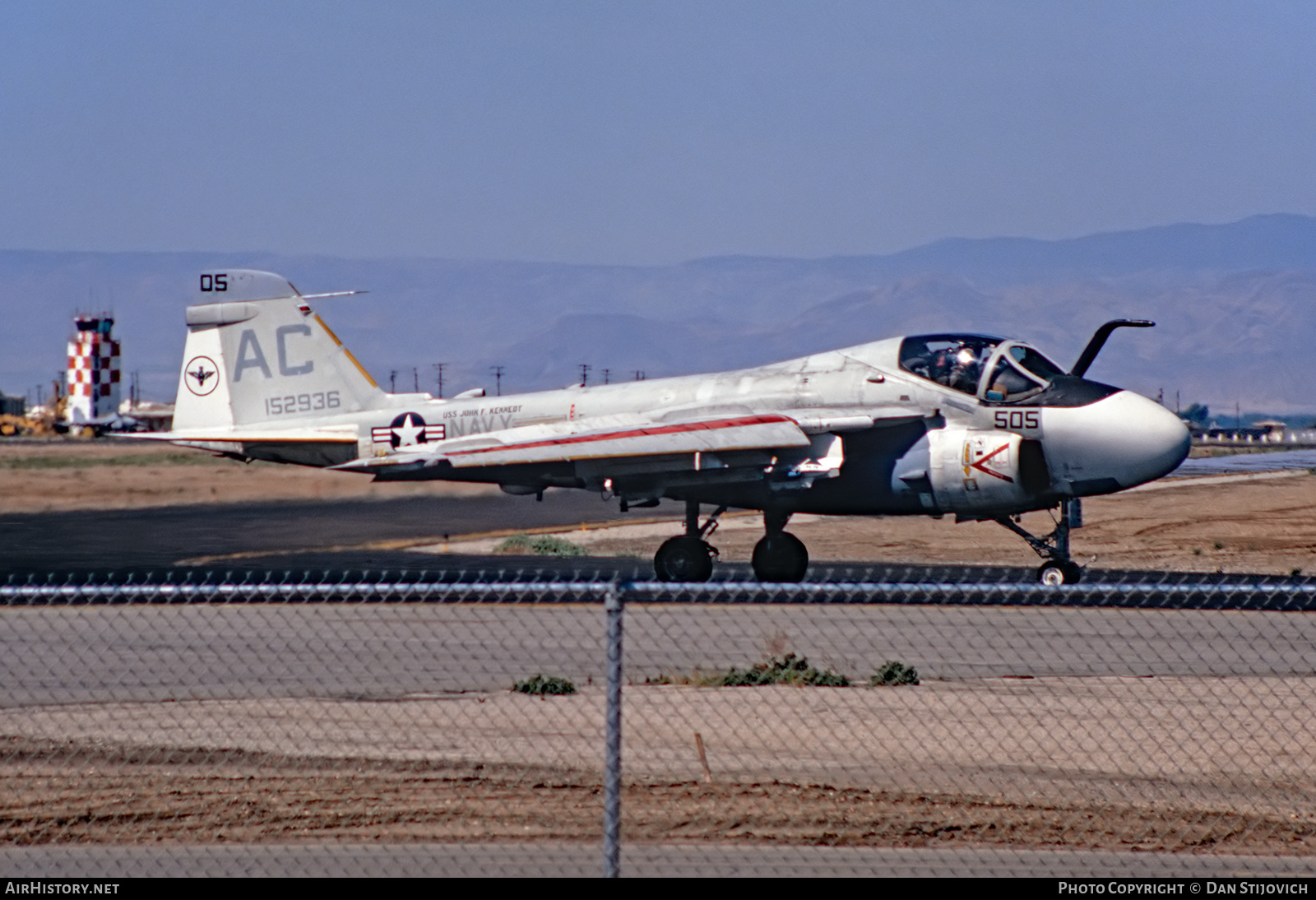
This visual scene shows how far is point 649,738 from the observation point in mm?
11609

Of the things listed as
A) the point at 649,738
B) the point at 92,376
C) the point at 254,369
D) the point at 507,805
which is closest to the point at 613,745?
the point at 507,805

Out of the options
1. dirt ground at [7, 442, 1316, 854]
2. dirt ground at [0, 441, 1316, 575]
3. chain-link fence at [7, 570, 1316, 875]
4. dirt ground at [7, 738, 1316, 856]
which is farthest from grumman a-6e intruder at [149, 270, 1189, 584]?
dirt ground at [7, 738, 1316, 856]

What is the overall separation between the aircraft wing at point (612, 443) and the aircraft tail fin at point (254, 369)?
3.72m

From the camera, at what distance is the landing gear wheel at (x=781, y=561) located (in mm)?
22719

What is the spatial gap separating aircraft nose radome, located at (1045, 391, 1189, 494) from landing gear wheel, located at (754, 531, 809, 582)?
4.11 meters

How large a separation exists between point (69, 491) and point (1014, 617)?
33.7 meters

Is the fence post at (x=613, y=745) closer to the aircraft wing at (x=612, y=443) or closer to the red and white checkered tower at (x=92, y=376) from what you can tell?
the aircraft wing at (x=612, y=443)

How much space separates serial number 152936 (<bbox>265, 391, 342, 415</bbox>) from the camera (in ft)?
84.3

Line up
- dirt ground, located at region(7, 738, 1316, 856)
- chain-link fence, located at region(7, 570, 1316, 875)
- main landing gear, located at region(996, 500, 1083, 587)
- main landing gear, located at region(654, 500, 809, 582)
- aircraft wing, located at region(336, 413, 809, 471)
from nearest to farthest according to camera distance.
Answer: chain-link fence, located at region(7, 570, 1316, 875)
dirt ground, located at region(7, 738, 1316, 856)
main landing gear, located at region(996, 500, 1083, 587)
aircraft wing, located at region(336, 413, 809, 471)
main landing gear, located at region(654, 500, 809, 582)

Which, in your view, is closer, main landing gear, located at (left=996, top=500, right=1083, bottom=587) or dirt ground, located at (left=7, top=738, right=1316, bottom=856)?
dirt ground, located at (left=7, top=738, right=1316, bottom=856)

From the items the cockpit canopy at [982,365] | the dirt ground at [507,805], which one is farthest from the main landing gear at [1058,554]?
the dirt ground at [507,805]

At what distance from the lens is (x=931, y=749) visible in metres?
11.4

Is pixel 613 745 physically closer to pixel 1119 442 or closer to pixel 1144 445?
pixel 1119 442

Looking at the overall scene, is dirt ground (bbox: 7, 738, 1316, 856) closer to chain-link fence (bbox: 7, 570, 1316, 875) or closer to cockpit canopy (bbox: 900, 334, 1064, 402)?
chain-link fence (bbox: 7, 570, 1316, 875)
